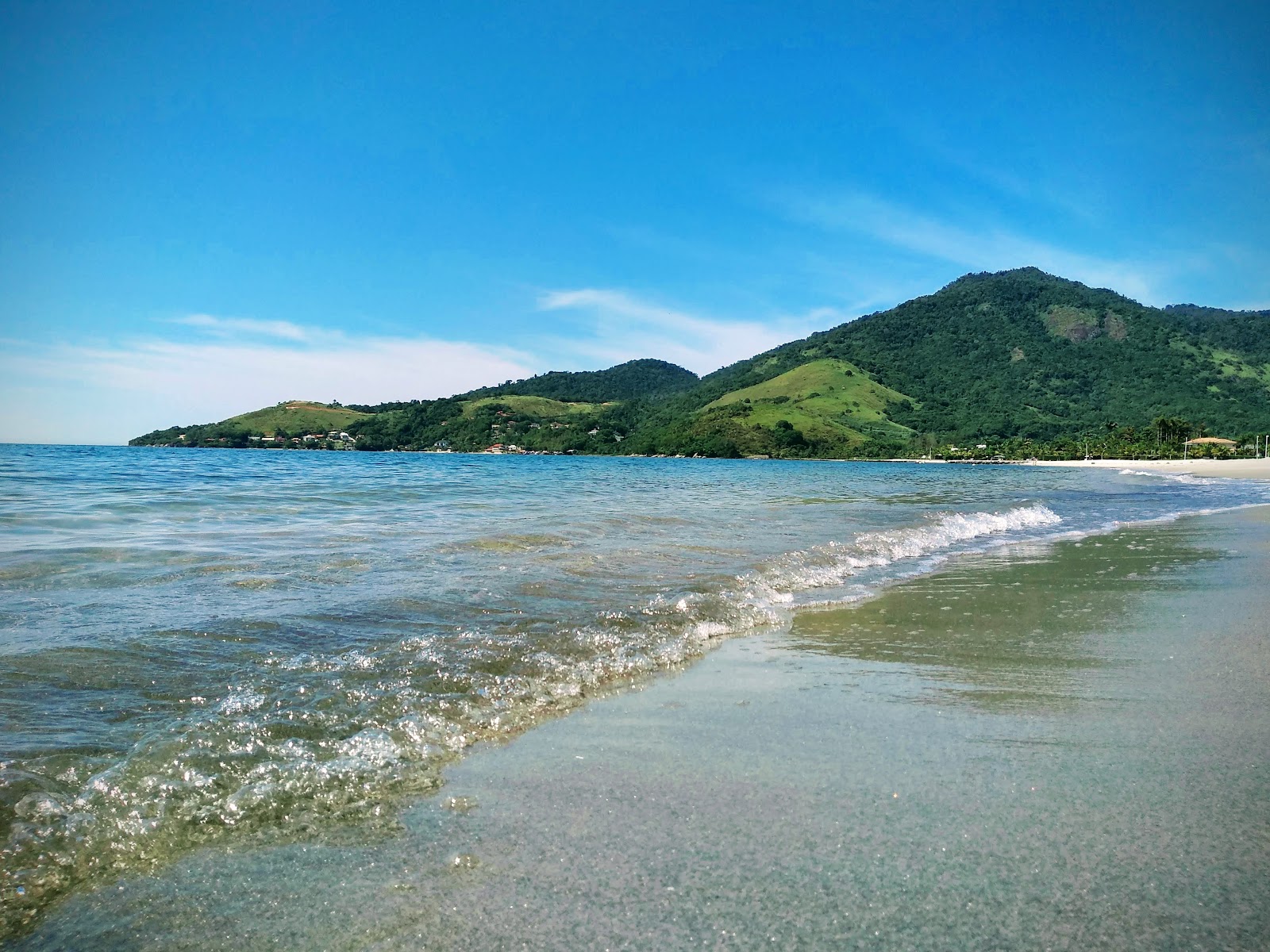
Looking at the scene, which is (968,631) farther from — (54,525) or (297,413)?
(297,413)

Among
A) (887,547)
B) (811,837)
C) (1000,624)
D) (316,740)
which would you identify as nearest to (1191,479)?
(887,547)

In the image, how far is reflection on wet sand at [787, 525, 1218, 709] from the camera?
5156 mm

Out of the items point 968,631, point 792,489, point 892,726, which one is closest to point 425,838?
point 892,726

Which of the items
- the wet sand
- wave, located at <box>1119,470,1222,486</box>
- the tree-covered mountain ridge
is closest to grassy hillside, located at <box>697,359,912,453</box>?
the tree-covered mountain ridge

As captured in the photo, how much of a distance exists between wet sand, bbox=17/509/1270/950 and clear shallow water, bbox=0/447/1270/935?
0.39 meters

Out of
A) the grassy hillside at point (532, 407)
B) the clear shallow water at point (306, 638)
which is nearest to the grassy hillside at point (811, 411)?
the grassy hillside at point (532, 407)

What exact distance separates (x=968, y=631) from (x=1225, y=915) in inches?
175

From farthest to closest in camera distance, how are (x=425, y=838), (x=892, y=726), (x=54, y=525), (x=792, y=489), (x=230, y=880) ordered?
1. (x=792, y=489)
2. (x=54, y=525)
3. (x=892, y=726)
4. (x=425, y=838)
5. (x=230, y=880)

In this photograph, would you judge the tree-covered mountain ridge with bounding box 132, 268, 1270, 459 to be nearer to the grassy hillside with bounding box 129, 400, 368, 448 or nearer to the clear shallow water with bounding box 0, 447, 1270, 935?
the grassy hillside with bounding box 129, 400, 368, 448

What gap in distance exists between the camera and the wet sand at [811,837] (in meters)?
2.32

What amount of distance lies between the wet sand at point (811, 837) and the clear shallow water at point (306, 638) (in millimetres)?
386

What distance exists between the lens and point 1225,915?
238 cm

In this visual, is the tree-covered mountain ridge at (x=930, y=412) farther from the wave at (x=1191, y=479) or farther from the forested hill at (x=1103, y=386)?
the wave at (x=1191, y=479)

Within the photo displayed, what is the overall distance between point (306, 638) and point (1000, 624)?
19.7 ft
